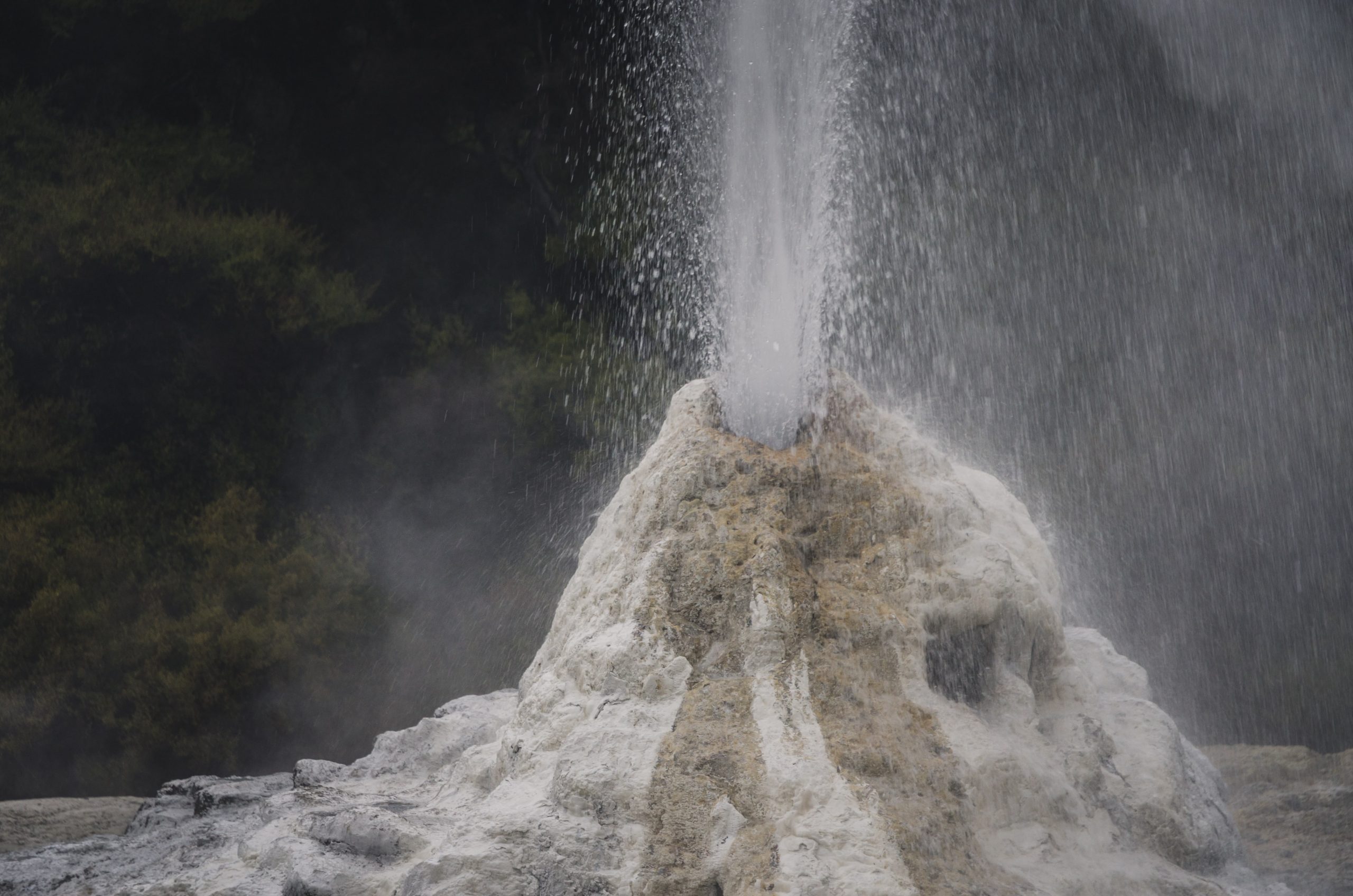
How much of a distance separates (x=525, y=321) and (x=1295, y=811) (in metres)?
5.07

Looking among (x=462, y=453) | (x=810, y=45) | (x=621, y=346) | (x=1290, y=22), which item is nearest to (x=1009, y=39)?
(x=1290, y=22)

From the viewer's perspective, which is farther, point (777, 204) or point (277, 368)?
point (277, 368)

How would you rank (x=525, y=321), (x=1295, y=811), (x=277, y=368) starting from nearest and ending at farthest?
(x=1295, y=811) → (x=277, y=368) → (x=525, y=321)

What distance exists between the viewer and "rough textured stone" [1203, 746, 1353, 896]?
129 inches

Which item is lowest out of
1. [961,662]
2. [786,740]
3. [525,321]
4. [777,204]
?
[786,740]

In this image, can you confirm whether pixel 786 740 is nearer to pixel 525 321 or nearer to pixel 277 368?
pixel 525 321

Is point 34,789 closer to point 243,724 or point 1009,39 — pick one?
point 243,724

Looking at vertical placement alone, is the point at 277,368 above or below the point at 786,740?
above

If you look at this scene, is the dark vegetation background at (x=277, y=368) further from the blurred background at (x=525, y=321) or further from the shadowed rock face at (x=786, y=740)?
the shadowed rock face at (x=786, y=740)

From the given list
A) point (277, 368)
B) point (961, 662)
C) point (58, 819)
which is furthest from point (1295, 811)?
point (277, 368)

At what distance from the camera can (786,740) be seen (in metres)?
2.33

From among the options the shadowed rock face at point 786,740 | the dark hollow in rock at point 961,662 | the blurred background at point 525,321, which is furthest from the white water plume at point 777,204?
the blurred background at point 525,321

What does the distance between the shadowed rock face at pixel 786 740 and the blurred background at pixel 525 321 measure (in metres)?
3.38

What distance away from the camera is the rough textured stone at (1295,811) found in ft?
10.7
